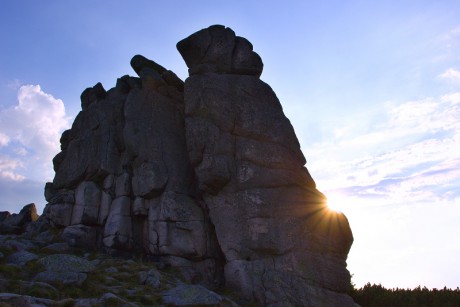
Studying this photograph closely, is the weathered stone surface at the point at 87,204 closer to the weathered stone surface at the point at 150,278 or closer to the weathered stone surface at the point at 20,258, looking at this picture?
the weathered stone surface at the point at 20,258

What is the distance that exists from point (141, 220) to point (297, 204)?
945 cm

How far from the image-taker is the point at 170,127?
2998 cm

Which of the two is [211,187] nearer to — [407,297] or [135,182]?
[135,182]

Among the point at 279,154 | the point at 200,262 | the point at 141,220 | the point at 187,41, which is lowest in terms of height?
the point at 200,262

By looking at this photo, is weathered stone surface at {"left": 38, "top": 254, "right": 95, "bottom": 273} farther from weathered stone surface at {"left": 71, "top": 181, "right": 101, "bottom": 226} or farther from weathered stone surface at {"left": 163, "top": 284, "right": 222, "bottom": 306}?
weathered stone surface at {"left": 71, "top": 181, "right": 101, "bottom": 226}

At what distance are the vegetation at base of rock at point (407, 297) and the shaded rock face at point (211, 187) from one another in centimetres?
698

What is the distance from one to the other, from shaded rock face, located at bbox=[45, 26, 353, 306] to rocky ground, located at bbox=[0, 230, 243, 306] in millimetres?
2780

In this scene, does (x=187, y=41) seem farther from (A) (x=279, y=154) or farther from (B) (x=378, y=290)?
(B) (x=378, y=290)

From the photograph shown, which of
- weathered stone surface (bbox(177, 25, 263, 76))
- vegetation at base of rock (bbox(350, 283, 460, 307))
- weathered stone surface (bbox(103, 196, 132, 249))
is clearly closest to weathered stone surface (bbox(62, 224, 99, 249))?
weathered stone surface (bbox(103, 196, 132, 249))

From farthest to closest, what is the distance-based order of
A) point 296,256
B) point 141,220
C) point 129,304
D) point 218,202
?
1. point 141,220
2. point 218,202
3. point 296,256
4. point 129,304

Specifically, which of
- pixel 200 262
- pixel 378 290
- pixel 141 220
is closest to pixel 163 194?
pixel 141 220

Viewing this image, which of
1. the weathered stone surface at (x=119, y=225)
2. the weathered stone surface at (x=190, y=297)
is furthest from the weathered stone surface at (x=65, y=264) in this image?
the weathered stone surface at (x=119, y=225)

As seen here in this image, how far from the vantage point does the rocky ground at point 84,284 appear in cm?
1639

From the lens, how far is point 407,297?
96.9ft
